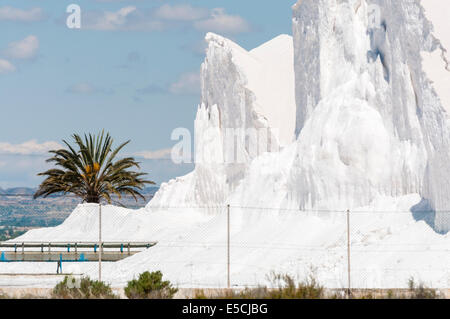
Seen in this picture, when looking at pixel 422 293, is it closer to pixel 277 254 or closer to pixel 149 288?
pixel 149 288

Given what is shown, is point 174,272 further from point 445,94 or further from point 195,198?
point 195,198

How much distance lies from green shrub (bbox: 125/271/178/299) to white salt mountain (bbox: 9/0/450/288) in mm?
2958

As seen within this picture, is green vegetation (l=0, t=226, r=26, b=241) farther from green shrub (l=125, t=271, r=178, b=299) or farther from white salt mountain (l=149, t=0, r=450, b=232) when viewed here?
green shrub (l=125, t=271, r=178, b=299)

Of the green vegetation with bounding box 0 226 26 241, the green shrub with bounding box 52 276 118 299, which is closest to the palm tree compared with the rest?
the green vegetation with bounding box 0 226 26 241

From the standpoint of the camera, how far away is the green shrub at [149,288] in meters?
17.6

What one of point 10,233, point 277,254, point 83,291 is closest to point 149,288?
point 83,291

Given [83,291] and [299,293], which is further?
[83,291]

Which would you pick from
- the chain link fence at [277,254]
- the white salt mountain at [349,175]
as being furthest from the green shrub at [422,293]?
the white salt mountain at [349,175]

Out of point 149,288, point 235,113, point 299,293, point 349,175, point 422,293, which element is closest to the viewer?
point 299,293

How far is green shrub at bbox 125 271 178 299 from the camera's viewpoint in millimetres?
17609

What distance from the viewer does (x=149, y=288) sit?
1783cm

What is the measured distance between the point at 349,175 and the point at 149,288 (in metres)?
9.95

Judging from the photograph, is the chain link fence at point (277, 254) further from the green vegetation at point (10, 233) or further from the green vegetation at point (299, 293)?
the green vegetation at point (10, 233)
